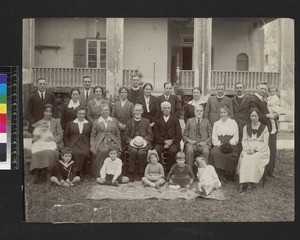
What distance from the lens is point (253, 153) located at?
334 inches

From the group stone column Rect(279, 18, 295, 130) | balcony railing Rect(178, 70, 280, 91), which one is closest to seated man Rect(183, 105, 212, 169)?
balcony railing Rect(178, 70, 280, 91)

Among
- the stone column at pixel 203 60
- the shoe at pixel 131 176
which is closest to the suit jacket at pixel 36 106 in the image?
the shoe at pixel 131 176

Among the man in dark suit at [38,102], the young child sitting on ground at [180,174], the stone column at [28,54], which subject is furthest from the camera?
the young child sitting on ground at [180,174]

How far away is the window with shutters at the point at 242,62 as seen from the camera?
27.9 feet

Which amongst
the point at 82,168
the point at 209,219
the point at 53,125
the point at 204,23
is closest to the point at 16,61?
the point at 53,125

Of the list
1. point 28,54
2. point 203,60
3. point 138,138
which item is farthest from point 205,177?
point 28,54

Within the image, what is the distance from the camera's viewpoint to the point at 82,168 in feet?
27.8

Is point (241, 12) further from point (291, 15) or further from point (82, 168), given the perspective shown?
point (82, 168)

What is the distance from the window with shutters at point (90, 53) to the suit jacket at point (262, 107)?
6.78 ft

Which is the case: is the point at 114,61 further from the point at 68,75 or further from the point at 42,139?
the point at 42,139

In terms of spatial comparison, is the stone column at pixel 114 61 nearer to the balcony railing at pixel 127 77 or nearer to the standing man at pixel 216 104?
the balcony railing at pixel 127 77

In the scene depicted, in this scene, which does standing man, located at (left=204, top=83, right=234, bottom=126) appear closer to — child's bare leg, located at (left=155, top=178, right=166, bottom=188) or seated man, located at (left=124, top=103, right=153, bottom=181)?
seated man, located at (left=124, top=103, right=153, bottom=181)
